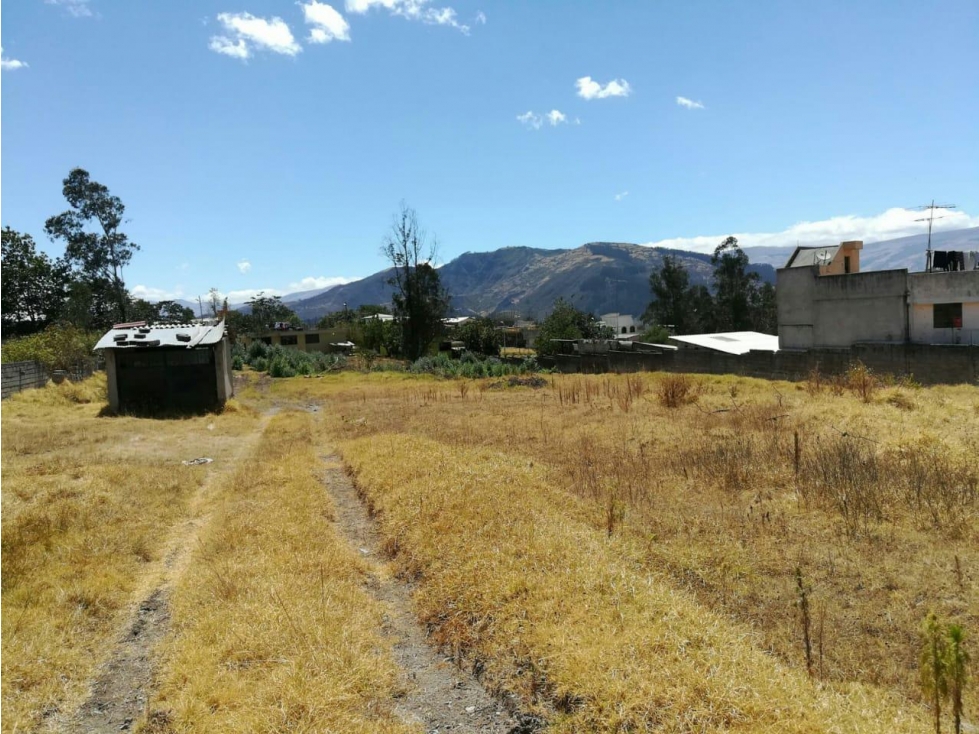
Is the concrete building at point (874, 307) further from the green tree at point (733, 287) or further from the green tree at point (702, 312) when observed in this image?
the green tree at point (702, 312)

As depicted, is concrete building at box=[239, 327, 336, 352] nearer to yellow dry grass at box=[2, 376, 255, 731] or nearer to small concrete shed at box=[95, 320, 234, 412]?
small concrete shed at box=[95, 320, 234, 412]

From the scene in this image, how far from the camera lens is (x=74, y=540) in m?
6.79

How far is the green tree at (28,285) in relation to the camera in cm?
4744

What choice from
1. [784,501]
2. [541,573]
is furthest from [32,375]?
[784,501]

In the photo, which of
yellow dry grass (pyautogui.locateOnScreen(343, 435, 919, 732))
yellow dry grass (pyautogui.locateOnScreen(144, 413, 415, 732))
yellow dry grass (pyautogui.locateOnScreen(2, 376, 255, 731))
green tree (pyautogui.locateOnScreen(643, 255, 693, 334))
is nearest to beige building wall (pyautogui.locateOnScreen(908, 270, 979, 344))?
yellow dry grass (pyautogui.locateOnScreen(343, 435, 919, 732))

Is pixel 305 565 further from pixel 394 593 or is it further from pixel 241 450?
pixel 241 450

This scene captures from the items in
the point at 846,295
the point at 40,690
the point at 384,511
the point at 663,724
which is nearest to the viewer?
the point at 663,724

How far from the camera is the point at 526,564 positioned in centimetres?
542

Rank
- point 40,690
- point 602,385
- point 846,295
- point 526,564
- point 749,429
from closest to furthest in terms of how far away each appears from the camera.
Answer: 1. point 40,690
2. point 526,564
3. point 749,429
4. point 602,385
5. point 846,295

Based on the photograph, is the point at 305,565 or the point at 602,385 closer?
the point at 305,565

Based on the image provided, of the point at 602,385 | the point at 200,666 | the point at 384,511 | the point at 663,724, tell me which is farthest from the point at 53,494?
the point at 602,385

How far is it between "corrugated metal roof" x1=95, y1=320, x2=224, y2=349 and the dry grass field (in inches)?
267

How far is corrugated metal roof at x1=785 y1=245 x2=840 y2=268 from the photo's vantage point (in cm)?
3108

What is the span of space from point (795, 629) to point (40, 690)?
16.7ft
